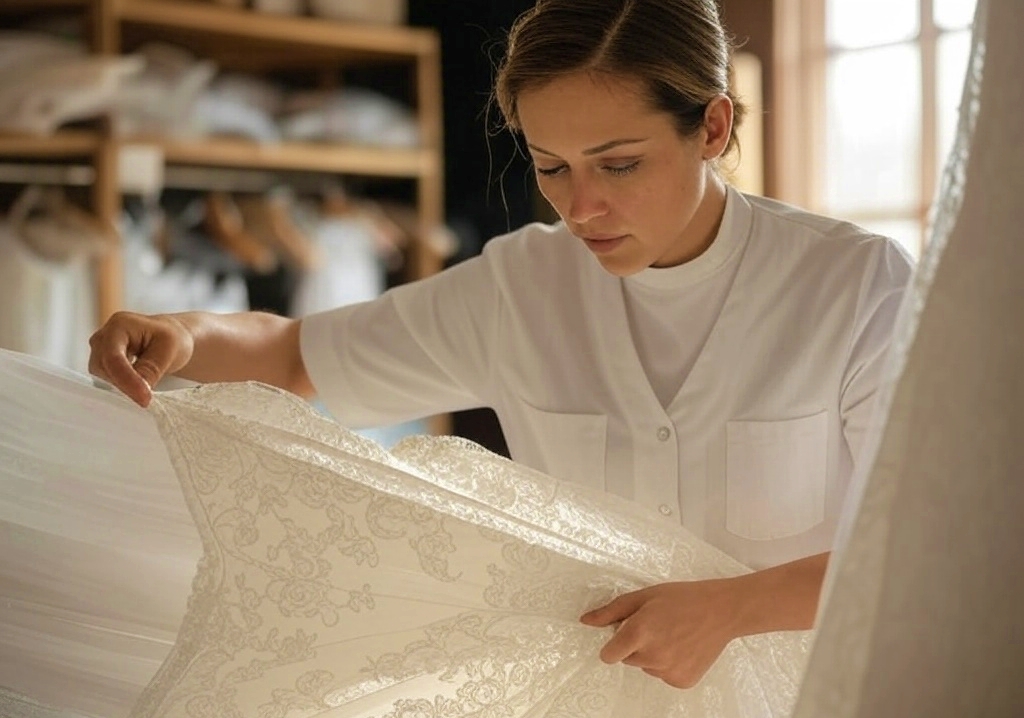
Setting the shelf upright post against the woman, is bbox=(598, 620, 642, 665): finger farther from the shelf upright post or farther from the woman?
the shelf upright post

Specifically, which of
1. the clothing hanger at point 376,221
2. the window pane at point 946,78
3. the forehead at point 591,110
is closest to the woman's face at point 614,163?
the forehead at point 591,110

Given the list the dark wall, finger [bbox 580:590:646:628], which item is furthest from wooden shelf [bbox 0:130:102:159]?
finger [bbox 580:590:646:628]

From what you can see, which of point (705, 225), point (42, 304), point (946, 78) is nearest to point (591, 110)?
point (705, 225)

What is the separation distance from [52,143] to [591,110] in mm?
2240

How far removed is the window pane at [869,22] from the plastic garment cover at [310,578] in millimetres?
2557

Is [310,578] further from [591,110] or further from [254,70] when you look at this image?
[254,70]

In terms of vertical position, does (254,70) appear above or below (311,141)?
above

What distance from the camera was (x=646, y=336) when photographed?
1557mm

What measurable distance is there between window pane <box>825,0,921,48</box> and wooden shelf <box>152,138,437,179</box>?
1188 millimetres

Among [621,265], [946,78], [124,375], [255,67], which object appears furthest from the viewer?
[255,67]

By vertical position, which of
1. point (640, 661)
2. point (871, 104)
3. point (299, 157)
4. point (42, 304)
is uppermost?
point (871, 104)

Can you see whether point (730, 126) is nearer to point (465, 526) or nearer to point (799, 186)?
point (465, 526)

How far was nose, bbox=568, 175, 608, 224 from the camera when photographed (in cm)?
132

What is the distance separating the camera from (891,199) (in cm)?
357
